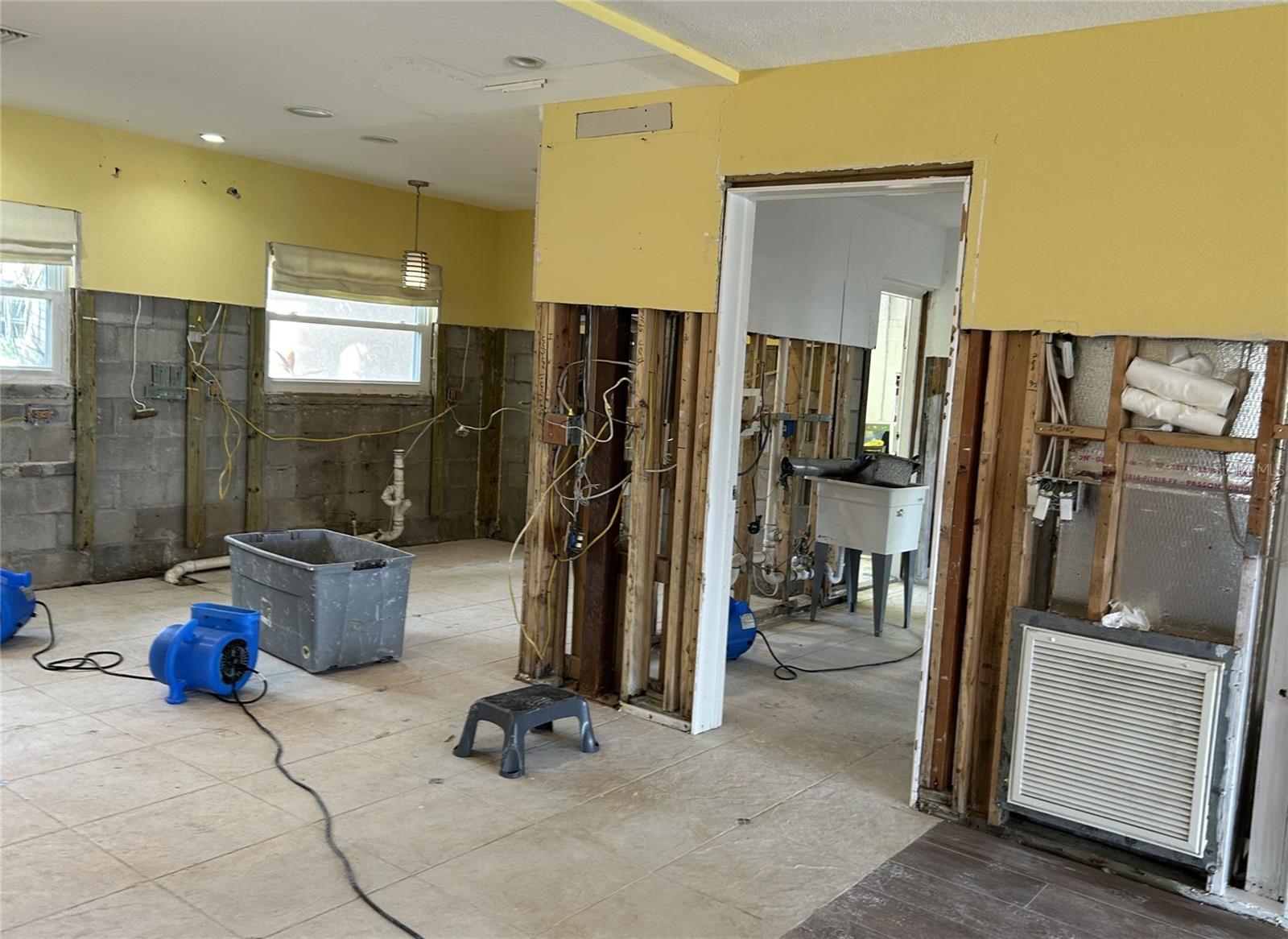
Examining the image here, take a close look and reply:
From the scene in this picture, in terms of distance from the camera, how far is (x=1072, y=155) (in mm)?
3242

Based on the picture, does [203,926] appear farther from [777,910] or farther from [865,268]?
[865,268]

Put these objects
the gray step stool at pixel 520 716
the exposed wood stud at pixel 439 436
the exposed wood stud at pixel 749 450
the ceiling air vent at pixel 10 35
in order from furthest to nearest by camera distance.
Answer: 1. the exposed wood stud at pixel 439 436
2. the exposed wood stud at pixel 749 450
3. the ceiling air vent at pixel 10 35
4. the gray step stool at pixel 520 716

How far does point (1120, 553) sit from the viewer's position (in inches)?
130

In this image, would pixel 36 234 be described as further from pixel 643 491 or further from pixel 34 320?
pixel 643 491

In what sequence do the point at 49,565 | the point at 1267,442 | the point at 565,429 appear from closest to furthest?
1. the point at 1267,442
2. the point at 565,429
3. the point at 49,565

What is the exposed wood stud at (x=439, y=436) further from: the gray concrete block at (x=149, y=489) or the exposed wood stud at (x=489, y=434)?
the gray concrete block at (x=149, y=489)

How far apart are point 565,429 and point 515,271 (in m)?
4.29

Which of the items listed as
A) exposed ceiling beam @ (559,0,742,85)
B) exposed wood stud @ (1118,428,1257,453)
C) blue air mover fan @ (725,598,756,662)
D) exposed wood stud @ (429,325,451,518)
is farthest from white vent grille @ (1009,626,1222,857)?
exposed wood stud @ (429,325,451,518)

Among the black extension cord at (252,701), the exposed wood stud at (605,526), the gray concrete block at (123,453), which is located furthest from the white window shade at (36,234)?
the exposed wood stud at (605,526)

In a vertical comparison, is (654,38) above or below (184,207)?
above

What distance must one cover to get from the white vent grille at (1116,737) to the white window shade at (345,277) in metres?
5.67

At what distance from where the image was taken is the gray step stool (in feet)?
12.2

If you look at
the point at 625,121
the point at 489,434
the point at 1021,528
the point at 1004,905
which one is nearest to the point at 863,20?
the point at 625,121

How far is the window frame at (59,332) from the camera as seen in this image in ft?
19.2
